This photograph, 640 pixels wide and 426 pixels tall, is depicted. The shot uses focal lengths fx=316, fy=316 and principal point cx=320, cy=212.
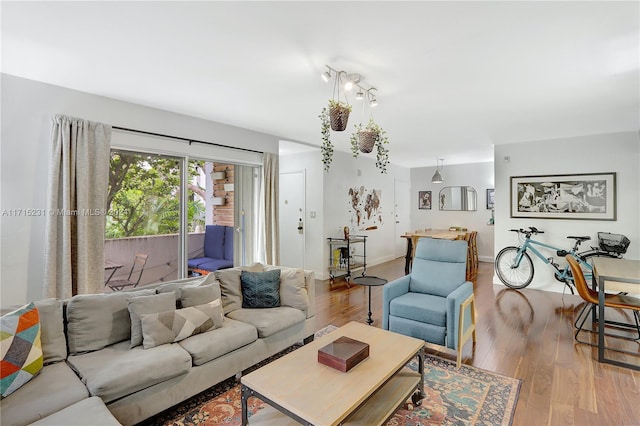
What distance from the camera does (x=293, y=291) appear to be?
10.3 feet

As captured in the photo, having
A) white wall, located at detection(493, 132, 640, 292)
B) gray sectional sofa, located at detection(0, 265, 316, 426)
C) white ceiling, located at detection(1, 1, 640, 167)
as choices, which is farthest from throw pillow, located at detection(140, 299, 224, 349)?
white wall, located at detection(493, 132, 640, 292)

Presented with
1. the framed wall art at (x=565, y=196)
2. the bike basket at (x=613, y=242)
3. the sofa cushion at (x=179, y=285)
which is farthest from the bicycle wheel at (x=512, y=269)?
the sofa cushion at (x=179, y=285)

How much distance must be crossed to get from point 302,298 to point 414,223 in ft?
22.3

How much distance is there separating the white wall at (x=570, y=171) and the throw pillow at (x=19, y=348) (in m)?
6.22

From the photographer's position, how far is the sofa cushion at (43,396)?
1.53 metres

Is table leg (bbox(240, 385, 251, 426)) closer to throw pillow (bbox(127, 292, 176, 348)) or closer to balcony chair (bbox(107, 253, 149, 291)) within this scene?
throw pillow (bbox(127, 292, 176, 348))

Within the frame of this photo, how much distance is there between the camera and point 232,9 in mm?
1832

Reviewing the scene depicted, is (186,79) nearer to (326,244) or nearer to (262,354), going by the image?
(262,354)

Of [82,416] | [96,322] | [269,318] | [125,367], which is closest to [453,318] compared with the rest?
[269,318]

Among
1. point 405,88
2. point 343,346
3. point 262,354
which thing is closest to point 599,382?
point 343,346

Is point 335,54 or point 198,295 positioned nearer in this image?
point 335,54

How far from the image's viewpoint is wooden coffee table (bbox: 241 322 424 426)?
1.58 metres

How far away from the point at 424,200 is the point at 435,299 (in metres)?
6.21

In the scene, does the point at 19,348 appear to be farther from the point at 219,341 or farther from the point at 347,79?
the point at 347,79
